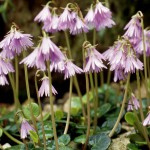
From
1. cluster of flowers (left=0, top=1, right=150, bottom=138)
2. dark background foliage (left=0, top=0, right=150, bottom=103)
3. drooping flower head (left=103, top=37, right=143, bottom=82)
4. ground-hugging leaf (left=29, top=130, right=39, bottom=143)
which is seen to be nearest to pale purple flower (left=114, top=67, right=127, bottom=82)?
cluster of flowers (left=0, top=1, right=150, bottom=138)

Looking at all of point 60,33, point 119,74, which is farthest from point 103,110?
point 60,33

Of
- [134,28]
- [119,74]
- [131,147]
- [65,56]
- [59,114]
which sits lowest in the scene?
[131,147]

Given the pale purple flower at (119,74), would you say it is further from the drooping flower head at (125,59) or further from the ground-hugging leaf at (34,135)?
the ground-hugging leaf at (34,135)

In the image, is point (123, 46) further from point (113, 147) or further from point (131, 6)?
point (131, 6)

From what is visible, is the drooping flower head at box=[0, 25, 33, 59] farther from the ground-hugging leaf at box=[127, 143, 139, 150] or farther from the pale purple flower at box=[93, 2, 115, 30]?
the ground-hugging leaf at box=[127, 143, 139, 150]

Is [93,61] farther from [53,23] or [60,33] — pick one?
[60,33]

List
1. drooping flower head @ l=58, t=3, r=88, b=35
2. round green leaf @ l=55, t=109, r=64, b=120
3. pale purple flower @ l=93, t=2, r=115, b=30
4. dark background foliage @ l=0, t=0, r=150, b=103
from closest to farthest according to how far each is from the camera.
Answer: drooping flower head @ l=58, t=3, r=88, b=35 < pale purple flower @ l=93, t=2, r=115, b=30 < round green leaf @ l=55, t=109, r=64, b=120 < dark background foliage @ l=0, t=0, r=150, b=103

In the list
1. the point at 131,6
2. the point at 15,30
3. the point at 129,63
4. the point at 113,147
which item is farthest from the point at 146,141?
the point at 131,6
